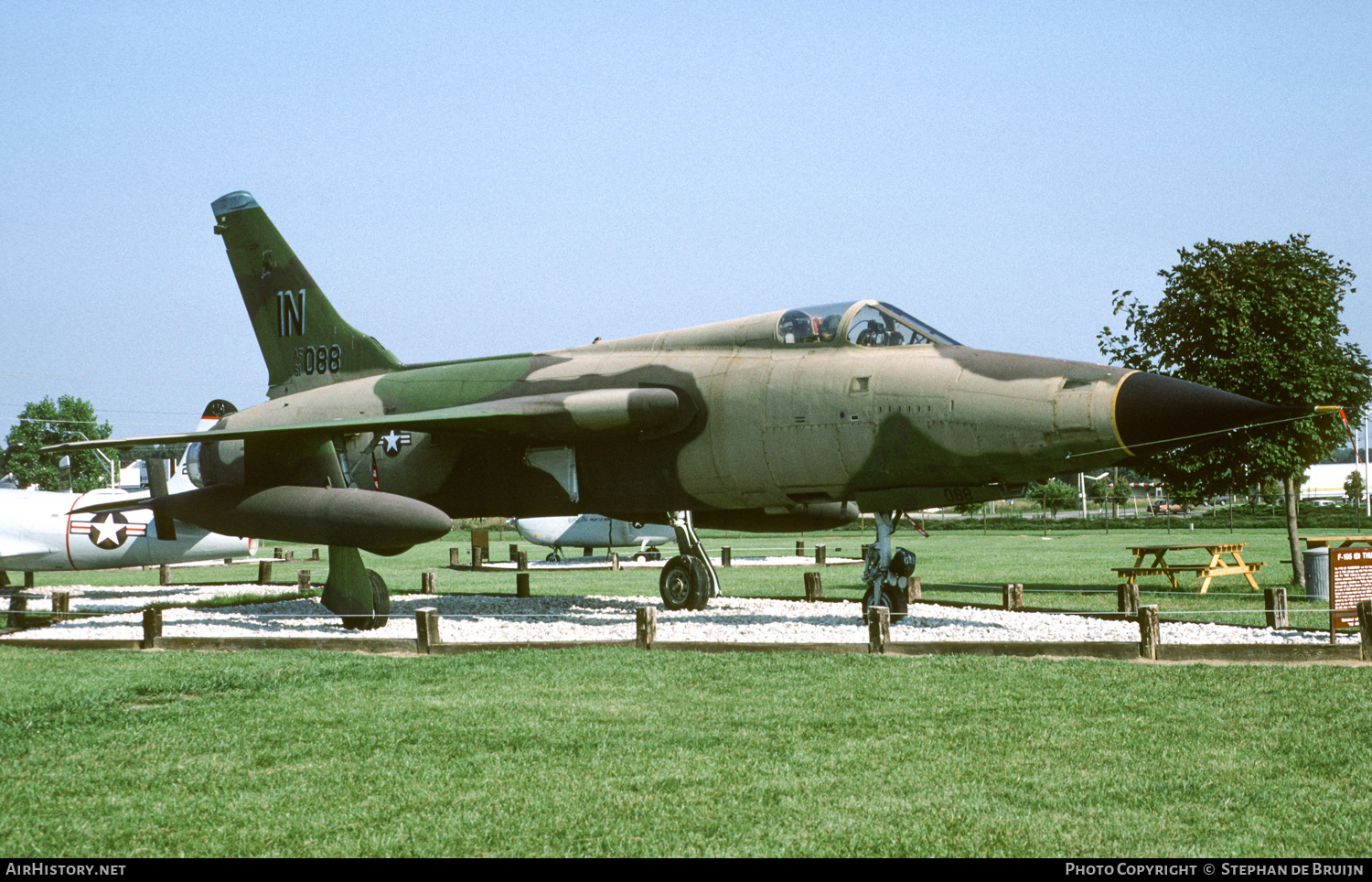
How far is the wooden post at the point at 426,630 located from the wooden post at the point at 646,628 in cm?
227

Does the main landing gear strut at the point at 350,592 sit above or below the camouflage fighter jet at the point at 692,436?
below

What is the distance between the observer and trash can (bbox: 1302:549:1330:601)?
691 inches

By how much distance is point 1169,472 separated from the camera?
2027 cm

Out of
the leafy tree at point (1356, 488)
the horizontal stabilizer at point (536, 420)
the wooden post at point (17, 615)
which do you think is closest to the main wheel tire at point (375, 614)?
the horizontal stabilizer at point (536, 420)

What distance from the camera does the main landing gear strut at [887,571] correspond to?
46.0 ft

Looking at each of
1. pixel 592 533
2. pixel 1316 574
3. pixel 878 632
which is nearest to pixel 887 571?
pixel 878 632

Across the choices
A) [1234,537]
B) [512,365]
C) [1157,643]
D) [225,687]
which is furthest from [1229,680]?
[1234,537]

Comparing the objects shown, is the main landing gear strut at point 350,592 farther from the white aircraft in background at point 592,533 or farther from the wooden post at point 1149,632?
the white aircraft in background at point 592,533

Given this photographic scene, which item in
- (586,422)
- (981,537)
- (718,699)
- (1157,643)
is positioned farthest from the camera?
(981,537)

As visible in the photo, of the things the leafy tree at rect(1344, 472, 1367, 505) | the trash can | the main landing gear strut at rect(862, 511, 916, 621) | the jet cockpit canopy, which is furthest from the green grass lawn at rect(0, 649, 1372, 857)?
the leafy tree at rect(1344, 472, 1367, 505)

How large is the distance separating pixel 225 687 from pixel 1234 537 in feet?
157

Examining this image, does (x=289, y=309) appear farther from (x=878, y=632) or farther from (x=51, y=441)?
(x=51, y=441)

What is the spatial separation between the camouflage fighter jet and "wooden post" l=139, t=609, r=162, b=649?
1.68 m

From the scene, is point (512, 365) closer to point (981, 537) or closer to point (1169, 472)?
point (1169, 472)
